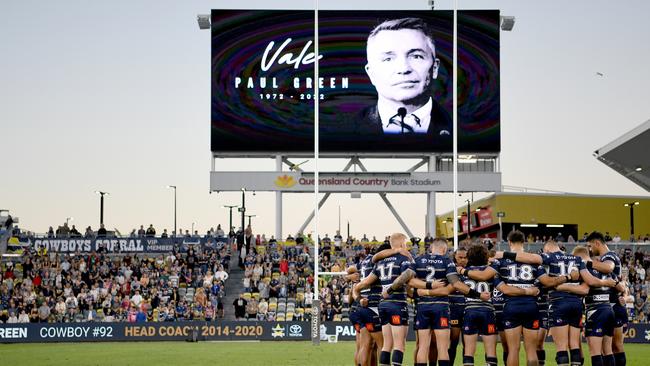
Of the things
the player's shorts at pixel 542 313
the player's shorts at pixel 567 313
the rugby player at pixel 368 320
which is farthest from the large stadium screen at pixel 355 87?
the player's shorts at pixel 567 313

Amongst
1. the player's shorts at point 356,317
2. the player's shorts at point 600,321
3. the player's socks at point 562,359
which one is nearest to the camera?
the player's socks at point 562,359

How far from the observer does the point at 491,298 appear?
16.9m

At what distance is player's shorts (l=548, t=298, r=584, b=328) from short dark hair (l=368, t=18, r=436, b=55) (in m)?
29.5

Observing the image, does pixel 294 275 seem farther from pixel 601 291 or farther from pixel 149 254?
pixel 601 291

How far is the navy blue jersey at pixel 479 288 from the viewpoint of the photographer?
16.3 meters

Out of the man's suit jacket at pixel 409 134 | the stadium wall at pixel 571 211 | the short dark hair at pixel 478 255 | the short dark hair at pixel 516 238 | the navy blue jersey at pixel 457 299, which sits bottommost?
the navy blue jersey at pixel 457 299

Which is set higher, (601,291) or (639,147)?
(639,147)

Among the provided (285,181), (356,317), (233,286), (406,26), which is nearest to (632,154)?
(406,26)

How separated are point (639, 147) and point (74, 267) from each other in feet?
81.9

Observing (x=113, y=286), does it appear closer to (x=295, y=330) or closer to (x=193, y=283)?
(x=193, y=283)

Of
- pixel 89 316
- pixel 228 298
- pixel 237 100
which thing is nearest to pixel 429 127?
pixel 237 100

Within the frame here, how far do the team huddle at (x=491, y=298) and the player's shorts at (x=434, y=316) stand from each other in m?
0.02

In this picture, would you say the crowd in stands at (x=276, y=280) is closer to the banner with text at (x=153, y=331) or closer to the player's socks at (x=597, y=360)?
the banner with text at (x=153, y=331)

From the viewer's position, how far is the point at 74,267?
149ft
